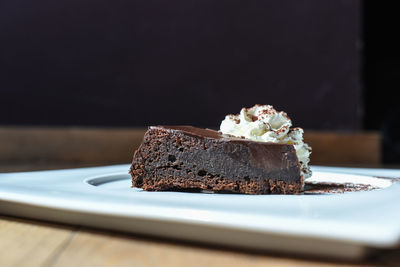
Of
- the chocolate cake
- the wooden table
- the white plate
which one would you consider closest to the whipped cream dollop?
the chocolate cake

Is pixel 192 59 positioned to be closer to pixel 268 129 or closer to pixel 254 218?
pixel 268 129

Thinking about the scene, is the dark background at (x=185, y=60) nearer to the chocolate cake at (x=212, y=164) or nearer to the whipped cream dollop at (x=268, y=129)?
the whipped cream dollop at (x=268, y=129)

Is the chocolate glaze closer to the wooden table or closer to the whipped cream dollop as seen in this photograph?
the whipped cream dollop

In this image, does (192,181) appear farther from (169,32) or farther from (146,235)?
(169,32)

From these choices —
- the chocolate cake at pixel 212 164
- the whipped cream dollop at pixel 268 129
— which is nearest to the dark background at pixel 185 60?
the whipped cream dollop at pixel 268 129

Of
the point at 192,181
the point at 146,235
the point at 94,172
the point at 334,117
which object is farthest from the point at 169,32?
the point at 146,235
